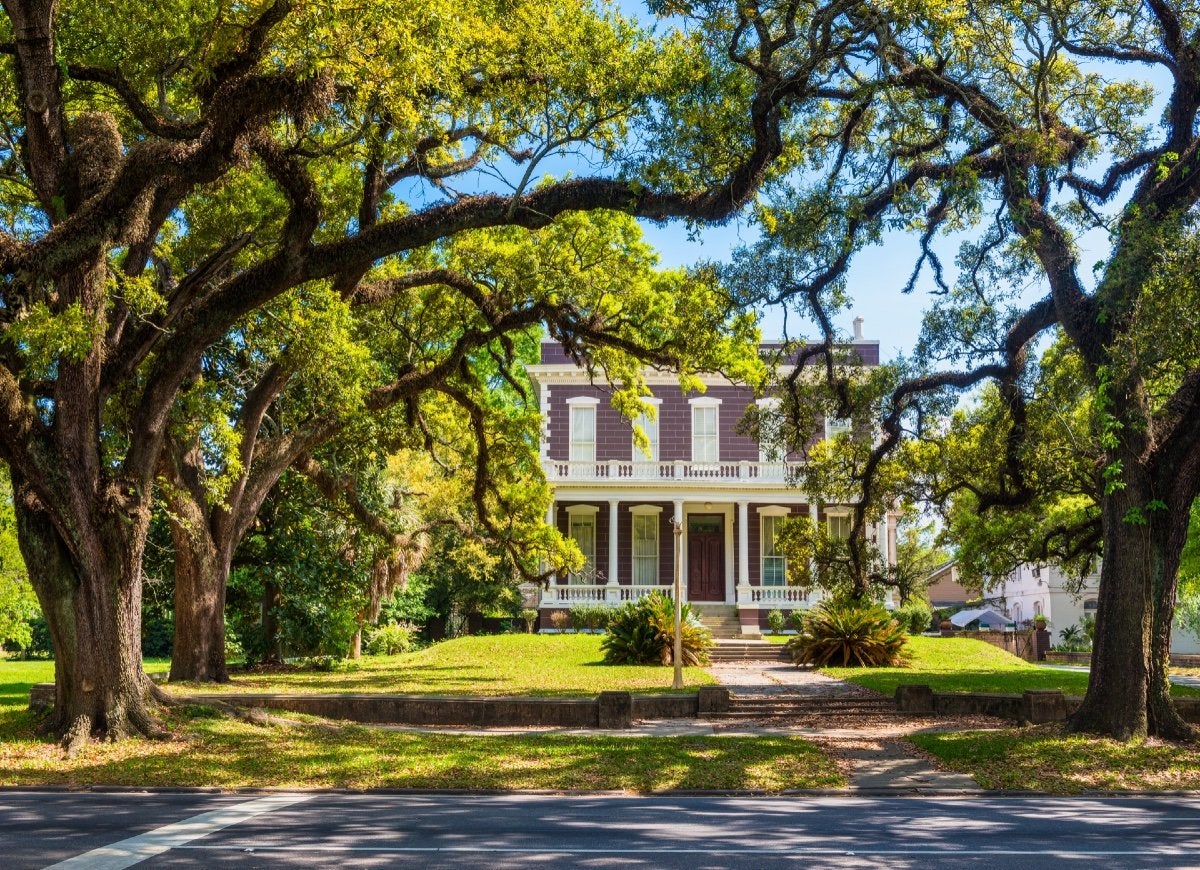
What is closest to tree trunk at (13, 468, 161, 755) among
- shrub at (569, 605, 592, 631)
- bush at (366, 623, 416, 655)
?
bush at (366, 623, 416, 655)

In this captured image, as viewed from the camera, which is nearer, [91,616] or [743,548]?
[91,616]

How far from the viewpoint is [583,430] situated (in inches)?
1534

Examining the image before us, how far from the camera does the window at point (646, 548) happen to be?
3884 cm

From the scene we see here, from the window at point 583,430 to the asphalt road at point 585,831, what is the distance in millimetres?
28143

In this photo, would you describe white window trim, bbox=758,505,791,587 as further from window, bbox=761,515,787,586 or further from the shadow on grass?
the shadow on grass

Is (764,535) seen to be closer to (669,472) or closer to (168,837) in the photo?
(669,472)

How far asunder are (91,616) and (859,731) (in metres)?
10.2

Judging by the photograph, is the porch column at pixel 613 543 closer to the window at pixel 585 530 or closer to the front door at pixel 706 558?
the window at pixel 585 530

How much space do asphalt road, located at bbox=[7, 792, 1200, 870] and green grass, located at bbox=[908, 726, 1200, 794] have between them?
62cm

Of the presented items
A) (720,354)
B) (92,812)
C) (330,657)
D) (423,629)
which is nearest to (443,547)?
(423,629)

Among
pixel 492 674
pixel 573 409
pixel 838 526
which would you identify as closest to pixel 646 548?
pixel 573 409

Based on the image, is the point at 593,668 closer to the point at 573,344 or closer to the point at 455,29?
the point at 573,344

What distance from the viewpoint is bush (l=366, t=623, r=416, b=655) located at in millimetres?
33281

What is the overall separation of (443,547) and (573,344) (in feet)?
68.2
